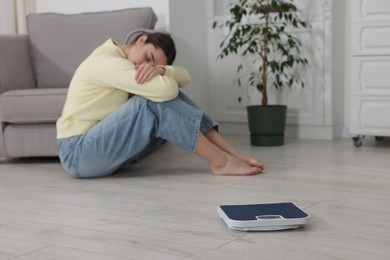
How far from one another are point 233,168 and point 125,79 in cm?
56

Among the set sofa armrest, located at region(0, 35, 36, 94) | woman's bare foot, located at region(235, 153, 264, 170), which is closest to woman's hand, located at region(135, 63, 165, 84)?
woman's bare foot, located at region(235, 153, 264, 170)

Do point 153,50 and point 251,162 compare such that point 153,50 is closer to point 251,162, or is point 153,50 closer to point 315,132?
point 251,162

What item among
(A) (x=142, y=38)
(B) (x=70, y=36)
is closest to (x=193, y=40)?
(B) (x=70, y=36)

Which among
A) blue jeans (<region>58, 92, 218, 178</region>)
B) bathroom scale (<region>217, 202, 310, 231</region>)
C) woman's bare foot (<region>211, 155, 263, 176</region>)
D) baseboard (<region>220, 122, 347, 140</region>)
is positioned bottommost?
baseboard (<region>220, 122, 347, 140</region>)

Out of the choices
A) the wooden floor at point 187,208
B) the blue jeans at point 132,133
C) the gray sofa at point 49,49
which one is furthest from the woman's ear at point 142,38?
the gray sofa at point 49,49

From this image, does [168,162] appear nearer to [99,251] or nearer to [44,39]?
[44,39]

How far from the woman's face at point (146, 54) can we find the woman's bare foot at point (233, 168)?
0.47 meters

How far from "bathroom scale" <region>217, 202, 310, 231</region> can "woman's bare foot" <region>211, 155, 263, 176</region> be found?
721 mm

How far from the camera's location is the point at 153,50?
248 centimetres

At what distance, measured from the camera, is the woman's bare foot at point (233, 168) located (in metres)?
2.54

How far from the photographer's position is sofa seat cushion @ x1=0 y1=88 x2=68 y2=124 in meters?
2.90

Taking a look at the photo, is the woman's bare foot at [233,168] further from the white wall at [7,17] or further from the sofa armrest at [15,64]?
the white wall at [7,17]

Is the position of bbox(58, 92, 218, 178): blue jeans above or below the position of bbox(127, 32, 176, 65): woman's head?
below

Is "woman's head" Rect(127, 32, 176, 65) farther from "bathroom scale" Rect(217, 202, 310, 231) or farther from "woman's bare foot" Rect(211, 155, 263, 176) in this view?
"bathroom scale" Rect(217, 202, 310, 231)
